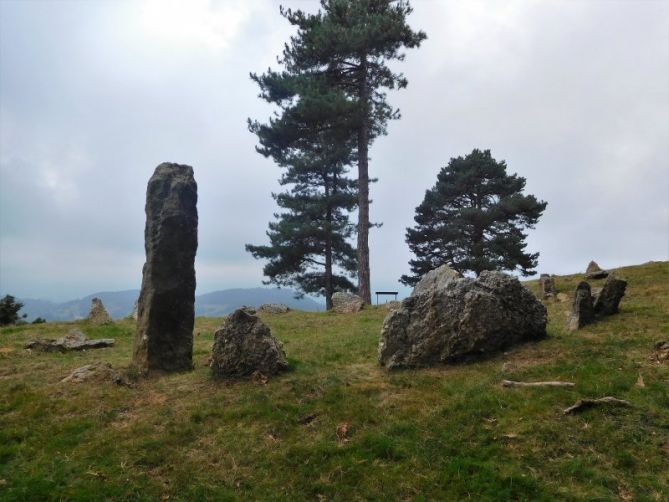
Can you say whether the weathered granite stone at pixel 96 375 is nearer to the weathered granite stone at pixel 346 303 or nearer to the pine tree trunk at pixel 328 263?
the weathered granite stone at pixel 346 303

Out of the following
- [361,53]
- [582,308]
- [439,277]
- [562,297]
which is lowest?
[582,308]

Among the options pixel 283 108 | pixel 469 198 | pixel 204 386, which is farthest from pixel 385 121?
pixel 204 386

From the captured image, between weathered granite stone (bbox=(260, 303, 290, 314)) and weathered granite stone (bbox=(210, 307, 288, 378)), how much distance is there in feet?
44.3

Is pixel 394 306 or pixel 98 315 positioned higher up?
pixel 98 315

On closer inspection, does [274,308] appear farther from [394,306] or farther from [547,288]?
[547,288]

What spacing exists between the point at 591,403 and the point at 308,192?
26.9 meters

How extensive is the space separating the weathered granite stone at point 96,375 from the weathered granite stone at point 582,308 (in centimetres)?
1110

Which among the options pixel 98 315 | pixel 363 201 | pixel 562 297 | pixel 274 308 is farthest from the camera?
pixel 363 201

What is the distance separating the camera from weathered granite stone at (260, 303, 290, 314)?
24481 mm

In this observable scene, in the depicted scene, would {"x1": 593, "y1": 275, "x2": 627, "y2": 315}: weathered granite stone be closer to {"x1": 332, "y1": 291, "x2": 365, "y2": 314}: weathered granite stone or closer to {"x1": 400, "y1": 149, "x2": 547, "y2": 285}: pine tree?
{"x1": 332, "y1": 291, "x2": 365, "y2": 314}: weathered granite stone

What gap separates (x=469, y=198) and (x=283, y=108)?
58.7ft

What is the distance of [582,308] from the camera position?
12.2 meters

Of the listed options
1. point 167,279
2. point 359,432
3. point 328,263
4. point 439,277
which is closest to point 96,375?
point 167,279

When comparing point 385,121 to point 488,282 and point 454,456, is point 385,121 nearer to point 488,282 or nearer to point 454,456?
point 488,282
